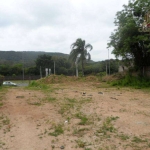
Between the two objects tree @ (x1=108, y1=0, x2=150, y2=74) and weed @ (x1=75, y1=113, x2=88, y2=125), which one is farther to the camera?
tree @ (x1=108, y1=0, x2=150, y2=74)

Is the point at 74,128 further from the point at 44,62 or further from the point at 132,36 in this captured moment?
the point at 44,62

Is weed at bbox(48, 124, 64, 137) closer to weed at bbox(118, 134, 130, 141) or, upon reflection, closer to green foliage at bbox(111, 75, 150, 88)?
weed at bbox(118, 134, 130, 141)

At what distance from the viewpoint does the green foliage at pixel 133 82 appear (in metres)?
17.3

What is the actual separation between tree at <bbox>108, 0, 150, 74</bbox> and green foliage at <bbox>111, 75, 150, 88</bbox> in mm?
1529

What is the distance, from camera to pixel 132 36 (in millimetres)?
17422

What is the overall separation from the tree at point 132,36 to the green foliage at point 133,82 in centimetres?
153

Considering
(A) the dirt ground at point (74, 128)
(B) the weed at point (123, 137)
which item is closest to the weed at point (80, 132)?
(A) the dirt ground at point (74, 128)

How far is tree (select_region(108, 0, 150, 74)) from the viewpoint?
56.2ft

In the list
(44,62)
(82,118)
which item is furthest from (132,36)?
(44,62)

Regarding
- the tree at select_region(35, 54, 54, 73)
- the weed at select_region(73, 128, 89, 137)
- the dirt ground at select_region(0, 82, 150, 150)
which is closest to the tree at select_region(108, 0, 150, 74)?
the dirt ground at select_region(0, 82, 150, 150)

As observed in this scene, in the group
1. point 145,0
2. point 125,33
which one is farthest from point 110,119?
point 145,0

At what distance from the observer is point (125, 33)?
1756 cm

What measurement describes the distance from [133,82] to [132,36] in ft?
11.6

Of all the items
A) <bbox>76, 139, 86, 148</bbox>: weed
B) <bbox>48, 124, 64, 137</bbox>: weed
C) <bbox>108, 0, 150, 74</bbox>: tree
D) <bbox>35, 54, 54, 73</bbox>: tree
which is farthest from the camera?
<bbox>35, 54, 54, 73</bbox>: tree
